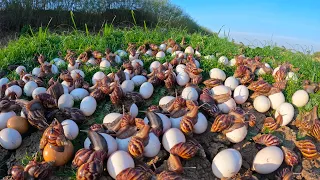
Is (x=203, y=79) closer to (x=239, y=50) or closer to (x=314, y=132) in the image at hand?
(x=314, y=132)

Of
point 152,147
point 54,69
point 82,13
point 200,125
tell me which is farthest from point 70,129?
point 82,13

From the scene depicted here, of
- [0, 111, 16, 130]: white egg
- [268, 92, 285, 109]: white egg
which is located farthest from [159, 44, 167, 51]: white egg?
[0, 111, 16, 130]: white egg

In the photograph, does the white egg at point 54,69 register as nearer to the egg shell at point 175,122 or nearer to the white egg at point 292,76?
the egg shell at point 175,122

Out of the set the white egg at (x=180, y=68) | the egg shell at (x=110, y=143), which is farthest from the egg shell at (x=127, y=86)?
the egg shell at (x=110, y=143)

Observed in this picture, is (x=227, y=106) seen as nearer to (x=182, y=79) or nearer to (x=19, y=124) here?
(x=182, y=79)

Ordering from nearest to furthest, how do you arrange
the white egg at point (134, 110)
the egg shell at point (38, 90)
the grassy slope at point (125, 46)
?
the white egg at point (134, 110), the egg shell at point (38, 90), the grassy slope at point (125, 46)

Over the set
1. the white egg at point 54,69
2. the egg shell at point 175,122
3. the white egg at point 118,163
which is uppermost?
the egg shell at point 175,122

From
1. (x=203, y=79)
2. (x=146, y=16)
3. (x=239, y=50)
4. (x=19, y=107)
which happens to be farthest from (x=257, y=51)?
(x=146, y=16)
